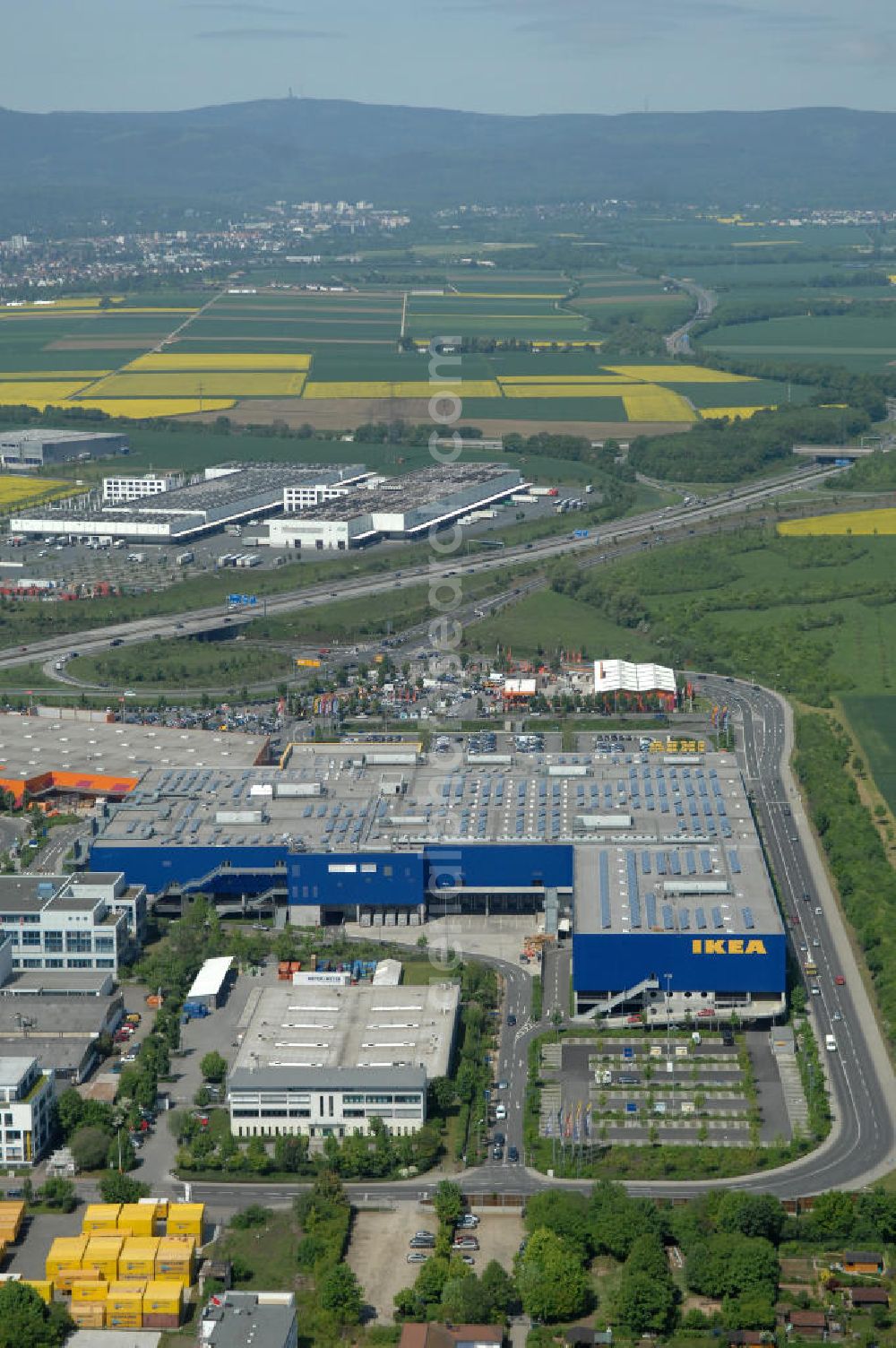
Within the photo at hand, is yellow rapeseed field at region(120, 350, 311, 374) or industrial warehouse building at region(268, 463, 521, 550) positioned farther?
yellow rapeseed field at region(120, 350, 311, 374)

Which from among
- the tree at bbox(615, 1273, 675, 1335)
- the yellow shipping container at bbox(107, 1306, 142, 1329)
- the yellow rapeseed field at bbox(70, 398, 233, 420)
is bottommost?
the yellow shipping container at bbox(107, 1306, 142, 1329)

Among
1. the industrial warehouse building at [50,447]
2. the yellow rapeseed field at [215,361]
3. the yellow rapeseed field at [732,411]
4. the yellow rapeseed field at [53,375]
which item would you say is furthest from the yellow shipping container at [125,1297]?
the yellow rapeseed field at [215,361]

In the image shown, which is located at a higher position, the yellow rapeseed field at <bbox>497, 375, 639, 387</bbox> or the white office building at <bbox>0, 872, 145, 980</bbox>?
the yellow rapeseed field at <bbox>497, 375, 639, 387</bbox>

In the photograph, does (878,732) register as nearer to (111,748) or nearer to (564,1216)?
(111,748)

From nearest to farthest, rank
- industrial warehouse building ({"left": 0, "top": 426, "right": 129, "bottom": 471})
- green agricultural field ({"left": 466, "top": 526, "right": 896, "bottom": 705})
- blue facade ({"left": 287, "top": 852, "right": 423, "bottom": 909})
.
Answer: blue facade ({"left": 287, "top": 852, "right": 423, "bottom": 909}) < green agricultural field ({"left": 466, "top": 526, "right": 896, "bottom": 705}) < industrial warehouse building ({"left": 0, "top": 426, "right": 129, "bottom": 471})

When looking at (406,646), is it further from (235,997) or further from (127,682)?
(235,997)

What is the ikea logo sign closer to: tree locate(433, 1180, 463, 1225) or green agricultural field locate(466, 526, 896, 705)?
tree locate(433, 1180, 463, 1225)

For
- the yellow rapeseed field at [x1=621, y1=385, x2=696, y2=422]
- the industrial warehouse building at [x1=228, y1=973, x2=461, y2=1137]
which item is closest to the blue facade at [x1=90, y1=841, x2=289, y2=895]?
the industrial warehouse building at [x1=228, y1=973, x2=461, y2=1137]
